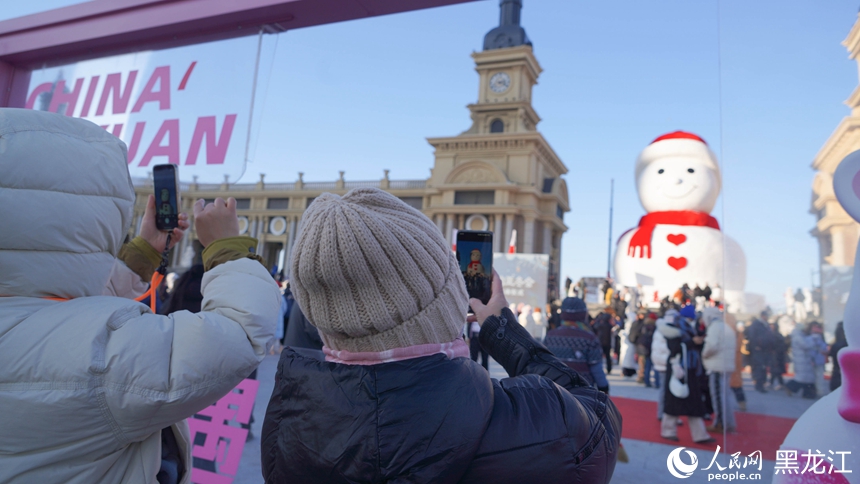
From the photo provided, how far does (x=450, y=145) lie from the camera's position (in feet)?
98.4

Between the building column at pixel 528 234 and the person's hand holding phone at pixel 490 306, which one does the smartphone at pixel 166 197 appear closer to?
the person's hand holding phone at pixel 490 306

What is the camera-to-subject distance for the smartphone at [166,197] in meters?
1.35

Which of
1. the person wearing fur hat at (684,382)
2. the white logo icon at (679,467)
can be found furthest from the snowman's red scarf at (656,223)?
the white logo icon at (679,467)

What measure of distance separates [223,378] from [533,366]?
1.87ft

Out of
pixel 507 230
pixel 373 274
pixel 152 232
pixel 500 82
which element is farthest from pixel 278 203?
pixel 373 274

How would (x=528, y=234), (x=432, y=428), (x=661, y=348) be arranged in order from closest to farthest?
(x=432, y=428) < (x=661, y=348) < (x=528, y=234)

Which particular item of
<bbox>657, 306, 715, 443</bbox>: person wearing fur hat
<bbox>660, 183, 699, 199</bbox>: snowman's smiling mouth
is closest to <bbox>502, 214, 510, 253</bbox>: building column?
<bbox>660, 183, 699, 199</bbox>: snowman's smiling mouth

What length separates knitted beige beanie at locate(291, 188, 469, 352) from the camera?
0.76 m

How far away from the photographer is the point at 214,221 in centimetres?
113

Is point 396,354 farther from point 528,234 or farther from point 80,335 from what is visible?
point 528,234

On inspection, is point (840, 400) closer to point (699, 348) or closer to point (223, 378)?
point (223, 378)

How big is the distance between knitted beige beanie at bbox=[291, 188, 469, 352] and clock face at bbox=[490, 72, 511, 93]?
106 ft

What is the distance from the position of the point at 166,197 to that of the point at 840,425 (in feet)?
6.84

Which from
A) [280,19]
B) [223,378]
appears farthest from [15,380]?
[280,19]
